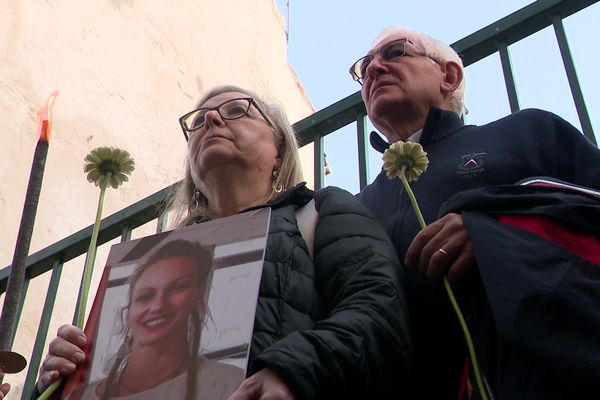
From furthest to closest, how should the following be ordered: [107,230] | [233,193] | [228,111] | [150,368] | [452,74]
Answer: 1. [107,230]
2. [452,74]
3. [228,111]
4. [233,193]
5. [150,368]

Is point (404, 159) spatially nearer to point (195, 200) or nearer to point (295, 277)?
point (295, 277)

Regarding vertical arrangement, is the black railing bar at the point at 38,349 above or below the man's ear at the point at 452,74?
below

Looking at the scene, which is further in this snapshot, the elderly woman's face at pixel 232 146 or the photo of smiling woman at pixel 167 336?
the elderly woman's face at pixel 232 146

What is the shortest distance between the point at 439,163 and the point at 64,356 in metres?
0.74

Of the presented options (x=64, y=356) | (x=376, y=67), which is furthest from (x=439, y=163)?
(x=64, y=356)

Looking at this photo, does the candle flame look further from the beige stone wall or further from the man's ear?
the beige stone wall

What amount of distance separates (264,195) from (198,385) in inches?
24.7

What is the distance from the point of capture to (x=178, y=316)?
1067mm

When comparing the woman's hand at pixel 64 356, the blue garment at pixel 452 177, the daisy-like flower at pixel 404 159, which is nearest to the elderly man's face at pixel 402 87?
the blue garment at pixel 452 177

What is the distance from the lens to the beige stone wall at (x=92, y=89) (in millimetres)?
3990

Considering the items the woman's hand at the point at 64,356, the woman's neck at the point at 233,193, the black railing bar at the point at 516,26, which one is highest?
the black railing bar at the point at 516,26

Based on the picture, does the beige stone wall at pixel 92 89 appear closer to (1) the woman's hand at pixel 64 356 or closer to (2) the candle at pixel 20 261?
(2) the candle at pixel 20 261

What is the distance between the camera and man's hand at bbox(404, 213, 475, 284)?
104 cm

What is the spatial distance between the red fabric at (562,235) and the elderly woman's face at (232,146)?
67 cm
